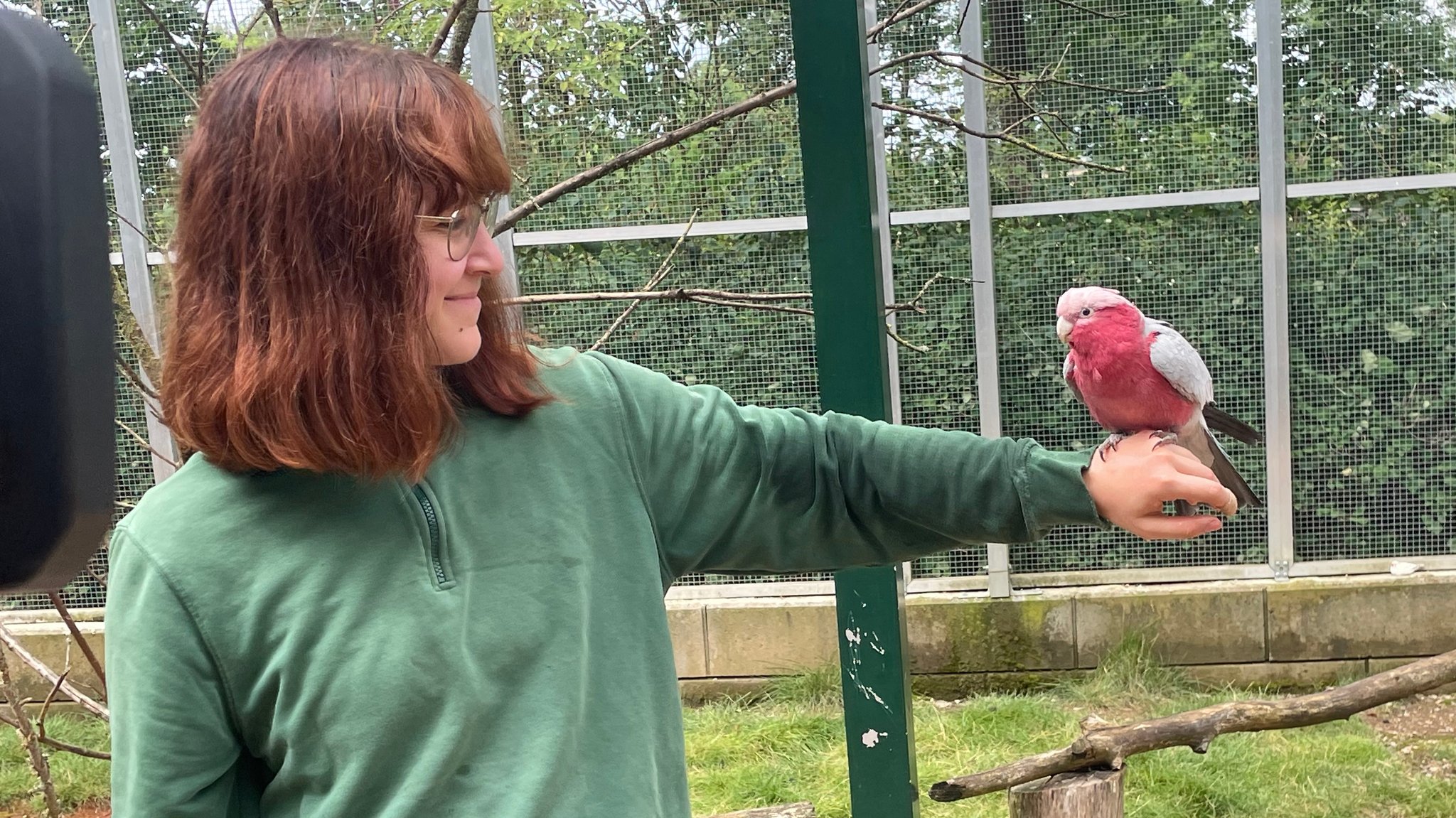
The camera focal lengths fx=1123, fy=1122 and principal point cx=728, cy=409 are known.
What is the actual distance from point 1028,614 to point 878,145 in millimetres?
1512

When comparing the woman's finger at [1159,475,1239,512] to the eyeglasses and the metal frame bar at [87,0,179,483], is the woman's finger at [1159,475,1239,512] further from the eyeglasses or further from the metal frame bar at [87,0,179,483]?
the metal frame bar at [87,0,179,483]

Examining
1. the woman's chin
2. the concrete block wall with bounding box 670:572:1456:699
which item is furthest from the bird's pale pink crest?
the concrete block wall with bounding box 670:572:1456:699

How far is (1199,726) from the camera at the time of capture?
6.63 feet

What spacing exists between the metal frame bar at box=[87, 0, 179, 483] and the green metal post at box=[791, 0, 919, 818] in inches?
102

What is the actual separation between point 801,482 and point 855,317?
18cm

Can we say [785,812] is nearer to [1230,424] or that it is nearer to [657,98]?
[1230,424]

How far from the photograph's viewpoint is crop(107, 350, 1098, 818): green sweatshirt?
2.59 ft

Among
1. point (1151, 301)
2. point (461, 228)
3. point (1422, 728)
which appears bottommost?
point (1422, 728)

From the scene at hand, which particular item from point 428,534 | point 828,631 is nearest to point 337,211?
point 428,534

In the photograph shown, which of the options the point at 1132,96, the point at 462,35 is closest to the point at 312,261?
the point at 462,35

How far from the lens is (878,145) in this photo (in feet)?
10.7

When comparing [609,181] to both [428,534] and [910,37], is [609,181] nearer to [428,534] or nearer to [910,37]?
[910,37]

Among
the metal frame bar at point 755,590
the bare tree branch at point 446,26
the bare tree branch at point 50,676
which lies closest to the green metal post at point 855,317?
the bare tree branch at point 446,26

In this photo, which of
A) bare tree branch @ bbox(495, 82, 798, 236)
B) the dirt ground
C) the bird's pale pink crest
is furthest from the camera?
the dirt ground
